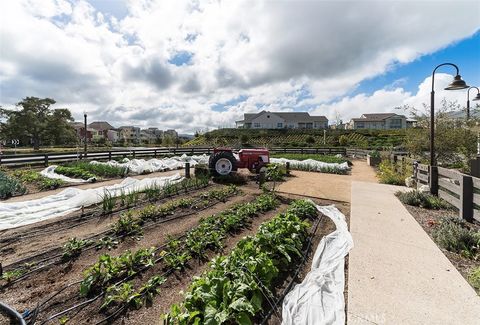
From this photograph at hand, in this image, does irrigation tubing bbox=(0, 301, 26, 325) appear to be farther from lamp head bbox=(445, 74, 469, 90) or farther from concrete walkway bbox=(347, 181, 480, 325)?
lamp head bbox=(445, 74, 469, 90)

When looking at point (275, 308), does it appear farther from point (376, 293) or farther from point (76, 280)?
point (76, 280)

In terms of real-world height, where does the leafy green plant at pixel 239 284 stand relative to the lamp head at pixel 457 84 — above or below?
below

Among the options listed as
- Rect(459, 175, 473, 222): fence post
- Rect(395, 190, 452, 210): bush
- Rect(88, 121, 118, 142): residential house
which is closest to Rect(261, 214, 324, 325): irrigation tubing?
Rect(459, 175, 473, 222): fence post

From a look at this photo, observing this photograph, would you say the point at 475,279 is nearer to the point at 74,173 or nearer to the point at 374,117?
the point at 74,173

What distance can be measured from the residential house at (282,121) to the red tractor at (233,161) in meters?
50.5

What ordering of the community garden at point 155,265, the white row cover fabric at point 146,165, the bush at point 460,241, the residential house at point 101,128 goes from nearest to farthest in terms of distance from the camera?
1. the community garden at point 155,265
2. the bush at point 460,241
3. the white row cover fabric at point 146,165
4. the residential house at point 101,128

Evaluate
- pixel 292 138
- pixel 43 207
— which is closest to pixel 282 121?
pixel 292 138

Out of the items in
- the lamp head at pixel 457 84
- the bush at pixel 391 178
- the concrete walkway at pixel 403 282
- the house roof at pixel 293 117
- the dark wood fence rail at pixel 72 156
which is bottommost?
the concrete walkway at pixel 403 282

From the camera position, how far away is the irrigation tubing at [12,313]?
2.23 metres

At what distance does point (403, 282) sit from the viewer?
9.71 ft

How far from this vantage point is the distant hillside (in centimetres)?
4197

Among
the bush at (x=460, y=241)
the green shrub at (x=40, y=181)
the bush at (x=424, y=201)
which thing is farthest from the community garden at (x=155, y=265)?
the green shrub at (x=40, y=181)

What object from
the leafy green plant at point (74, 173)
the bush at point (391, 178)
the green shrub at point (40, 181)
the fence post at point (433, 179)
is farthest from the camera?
the leafy green plant at point (74, 173)

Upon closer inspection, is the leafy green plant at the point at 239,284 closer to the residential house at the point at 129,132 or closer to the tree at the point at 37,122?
the tree at the point at 37,122
